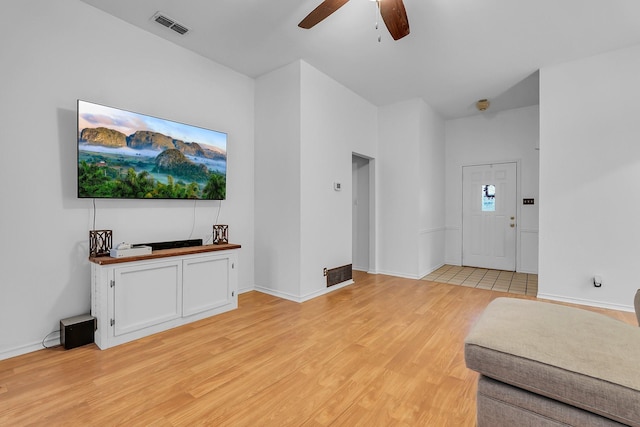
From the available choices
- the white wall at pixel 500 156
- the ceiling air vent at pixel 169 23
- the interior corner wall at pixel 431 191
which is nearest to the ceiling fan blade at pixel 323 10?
the ceiling air vent at pixel 169 23

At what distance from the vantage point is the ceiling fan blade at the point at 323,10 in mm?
2223

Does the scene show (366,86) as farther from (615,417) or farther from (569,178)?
(615,417)

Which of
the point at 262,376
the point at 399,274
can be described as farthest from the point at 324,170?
the point at 262,376

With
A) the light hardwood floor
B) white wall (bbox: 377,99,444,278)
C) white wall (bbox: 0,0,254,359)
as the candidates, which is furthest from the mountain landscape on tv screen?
white wall (bbox: 377,99,444,278)

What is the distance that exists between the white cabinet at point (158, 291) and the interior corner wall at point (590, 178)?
4.03 meters

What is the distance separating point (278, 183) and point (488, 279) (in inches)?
149

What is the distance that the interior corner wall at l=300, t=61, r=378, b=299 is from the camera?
3.79m

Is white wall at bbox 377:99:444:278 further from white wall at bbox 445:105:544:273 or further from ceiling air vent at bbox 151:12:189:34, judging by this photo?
ceiling air vent at bbox 151:12:189:34

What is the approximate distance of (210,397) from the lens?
5.91ft

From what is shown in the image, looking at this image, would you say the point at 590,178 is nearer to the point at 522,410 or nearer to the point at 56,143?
the point at 522,410

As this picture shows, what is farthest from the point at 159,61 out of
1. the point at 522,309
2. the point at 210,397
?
the point at 522,309

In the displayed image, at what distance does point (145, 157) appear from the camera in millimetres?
2947

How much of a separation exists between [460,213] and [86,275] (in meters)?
6.08

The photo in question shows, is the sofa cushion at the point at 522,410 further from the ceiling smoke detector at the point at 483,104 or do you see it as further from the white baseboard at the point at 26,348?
the ceiling smoke detector at the point at 483,104
